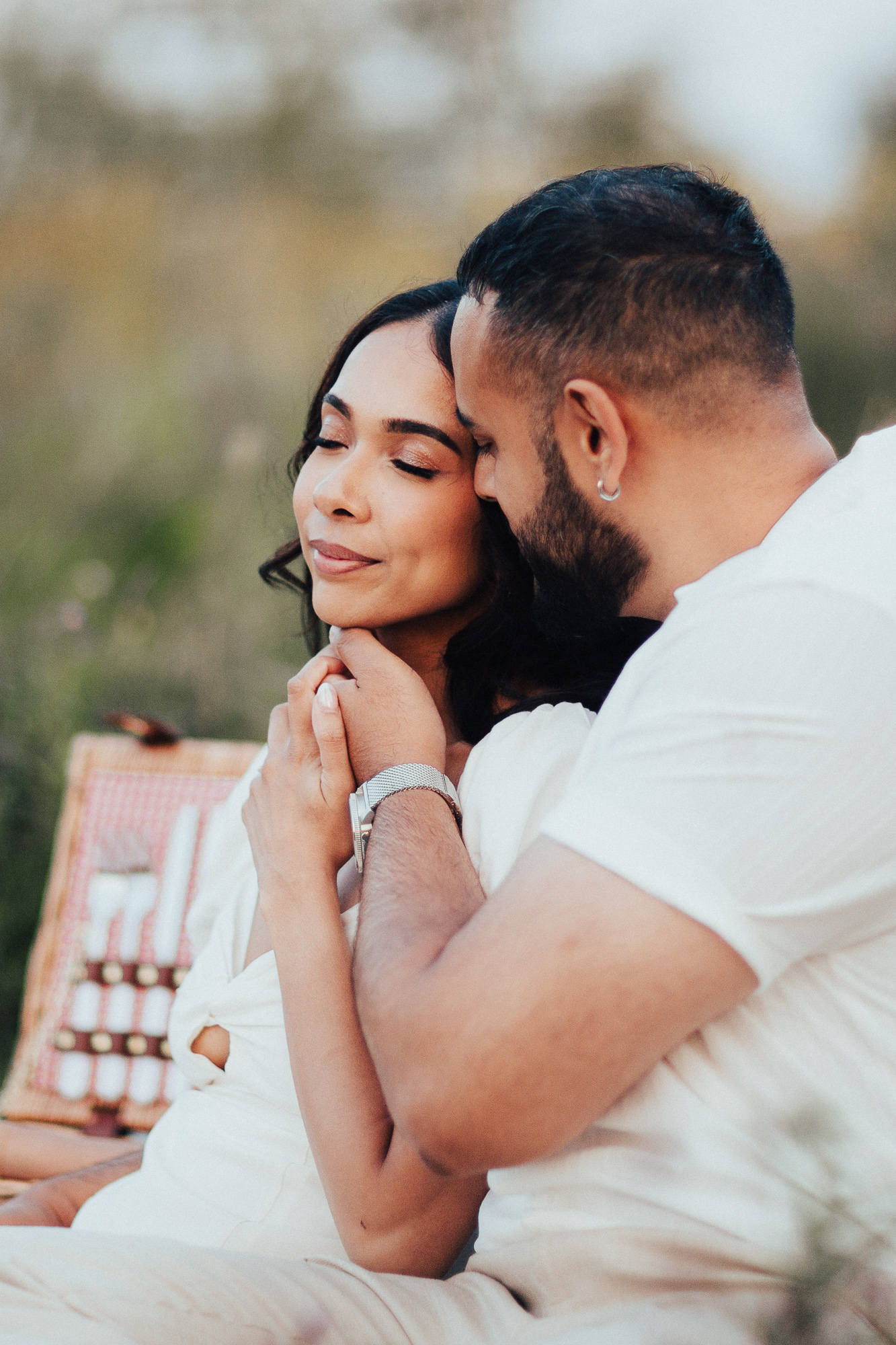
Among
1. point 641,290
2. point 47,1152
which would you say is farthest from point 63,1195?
point 641,290

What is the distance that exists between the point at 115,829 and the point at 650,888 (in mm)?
2503

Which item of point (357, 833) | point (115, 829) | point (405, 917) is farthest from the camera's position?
point (115, 829)

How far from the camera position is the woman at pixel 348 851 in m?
1.66

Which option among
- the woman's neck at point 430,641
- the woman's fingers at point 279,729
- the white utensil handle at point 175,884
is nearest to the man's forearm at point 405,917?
the woman's fingers at point 279,729

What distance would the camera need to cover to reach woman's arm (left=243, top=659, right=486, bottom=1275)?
1.60 m

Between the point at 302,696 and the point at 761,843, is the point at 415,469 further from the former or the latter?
the point at 761,843

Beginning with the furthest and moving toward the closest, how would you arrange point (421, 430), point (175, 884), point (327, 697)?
1. point (175, 884)
2. point (421, 430)
3. point (327, 697)

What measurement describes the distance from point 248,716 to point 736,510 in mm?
3517

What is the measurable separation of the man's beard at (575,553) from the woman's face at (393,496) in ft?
1.18

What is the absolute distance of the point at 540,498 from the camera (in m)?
1.77

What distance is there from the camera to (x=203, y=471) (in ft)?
22.3

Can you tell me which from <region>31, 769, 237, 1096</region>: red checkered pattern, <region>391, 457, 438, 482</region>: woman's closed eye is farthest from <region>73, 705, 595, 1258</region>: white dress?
<region>31, 769, 237, 1096</region>: red checkered pattern

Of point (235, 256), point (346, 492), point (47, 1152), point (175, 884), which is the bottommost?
point (47, 1152)

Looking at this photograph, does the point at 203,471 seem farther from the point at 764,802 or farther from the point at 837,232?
the point at 764,802
